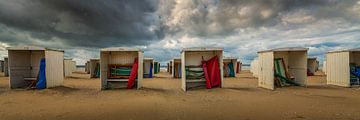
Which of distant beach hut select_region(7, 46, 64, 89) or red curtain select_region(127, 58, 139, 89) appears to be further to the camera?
red curtain select_region(127, 58, 139, 89)

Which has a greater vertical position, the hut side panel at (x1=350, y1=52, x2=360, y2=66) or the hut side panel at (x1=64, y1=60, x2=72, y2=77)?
the hut side panel at (x1=350, y1=52, x2=360, y2=66)

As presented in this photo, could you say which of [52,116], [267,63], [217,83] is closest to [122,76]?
[217,83]

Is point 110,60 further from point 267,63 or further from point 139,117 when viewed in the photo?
point 267,63

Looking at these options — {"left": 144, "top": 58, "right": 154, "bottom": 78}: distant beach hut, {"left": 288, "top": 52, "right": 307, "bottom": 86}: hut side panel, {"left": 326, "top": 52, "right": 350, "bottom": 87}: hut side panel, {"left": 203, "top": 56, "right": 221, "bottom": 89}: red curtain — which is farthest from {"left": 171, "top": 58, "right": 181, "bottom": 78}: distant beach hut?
{"left": 326, "top": 52, "right": 350, "bottom": 87}: hut side panel

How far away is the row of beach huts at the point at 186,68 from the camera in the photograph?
11.9 metres

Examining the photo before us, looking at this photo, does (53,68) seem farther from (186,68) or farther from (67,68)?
(67,68)

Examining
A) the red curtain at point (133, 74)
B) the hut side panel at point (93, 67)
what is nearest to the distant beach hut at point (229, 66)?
the red curtain at point (133, 74)

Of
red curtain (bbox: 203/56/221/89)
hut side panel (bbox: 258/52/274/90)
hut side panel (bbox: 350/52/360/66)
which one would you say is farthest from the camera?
hut side panel (bbox: 350/52/360/66)

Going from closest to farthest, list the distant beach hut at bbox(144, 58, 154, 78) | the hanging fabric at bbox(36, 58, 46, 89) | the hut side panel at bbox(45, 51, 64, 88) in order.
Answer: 1. the hanging fabric at bbox(36, 58, 46, 89)
2. the hut side panel at bbox(45, 51, 64, 88)
3. the distant beach hut at bbox(144, 58, 154, 78)

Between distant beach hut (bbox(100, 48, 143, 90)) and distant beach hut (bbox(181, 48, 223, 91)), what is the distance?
2.63 m

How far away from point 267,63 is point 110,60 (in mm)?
9460

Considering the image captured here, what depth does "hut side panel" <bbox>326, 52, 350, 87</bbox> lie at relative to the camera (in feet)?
41.9

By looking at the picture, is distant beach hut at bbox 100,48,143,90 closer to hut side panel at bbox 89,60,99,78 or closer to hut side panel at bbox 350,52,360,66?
hut side panel at bbox 89,60,99,78

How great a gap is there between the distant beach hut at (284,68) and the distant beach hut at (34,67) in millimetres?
12391
